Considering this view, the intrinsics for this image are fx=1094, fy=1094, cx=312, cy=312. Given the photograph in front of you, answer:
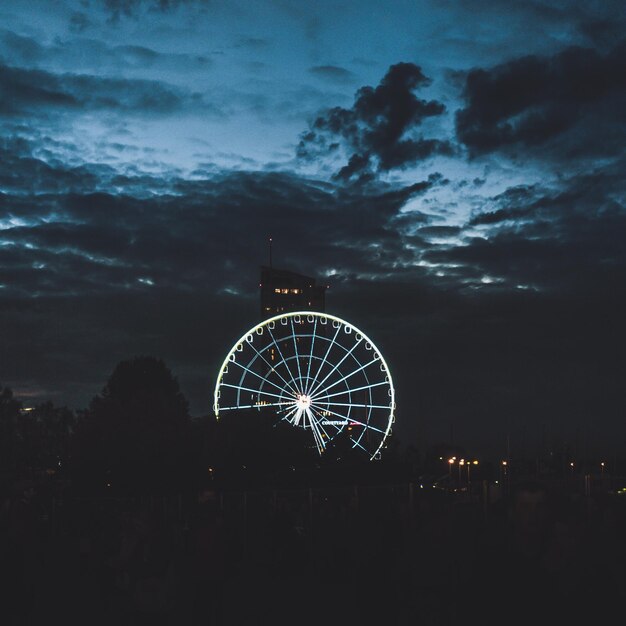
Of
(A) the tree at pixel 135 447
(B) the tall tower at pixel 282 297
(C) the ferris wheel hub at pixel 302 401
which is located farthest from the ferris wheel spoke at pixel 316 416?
(B) the tall tower at pixel 282 297

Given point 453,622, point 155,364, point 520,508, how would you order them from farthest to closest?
point 155,364 → point 453,622 → point 520,508

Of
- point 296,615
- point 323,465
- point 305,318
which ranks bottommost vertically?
point 296,615

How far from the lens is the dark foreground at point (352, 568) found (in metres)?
7.65

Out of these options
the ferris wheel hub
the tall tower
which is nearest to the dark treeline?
the ferris wheel hub

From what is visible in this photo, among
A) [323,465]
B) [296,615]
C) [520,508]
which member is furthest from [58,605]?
[323,465]

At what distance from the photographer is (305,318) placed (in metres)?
51.6

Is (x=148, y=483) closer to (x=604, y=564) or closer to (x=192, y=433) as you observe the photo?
(x=192, y=433)

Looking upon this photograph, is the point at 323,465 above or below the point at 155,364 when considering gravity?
below

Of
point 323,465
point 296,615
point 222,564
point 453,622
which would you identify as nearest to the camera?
point 222,564

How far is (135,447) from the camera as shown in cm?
5412

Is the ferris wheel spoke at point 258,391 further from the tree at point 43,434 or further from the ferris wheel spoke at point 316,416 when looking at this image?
the tree at point 43,434

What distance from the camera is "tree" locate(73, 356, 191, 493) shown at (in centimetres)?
5016

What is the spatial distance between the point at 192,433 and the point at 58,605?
117 ft

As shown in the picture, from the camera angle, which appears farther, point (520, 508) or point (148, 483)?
point (148, 483)
